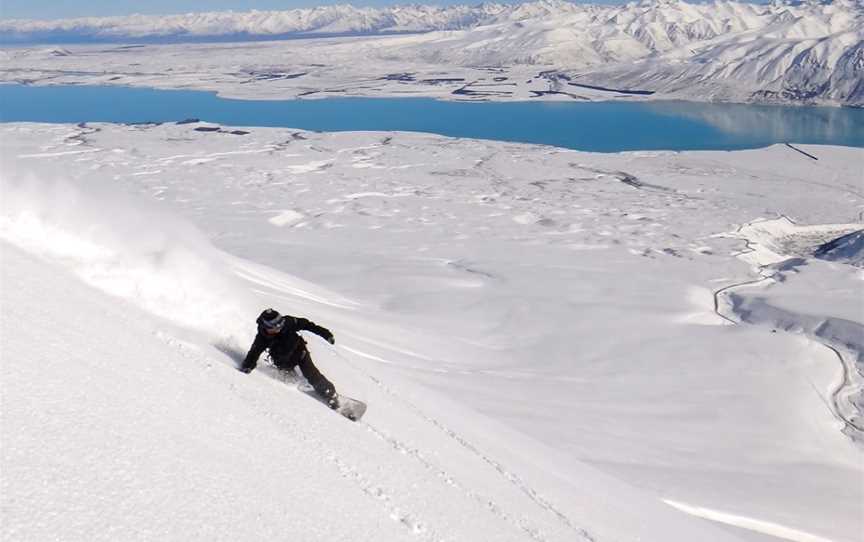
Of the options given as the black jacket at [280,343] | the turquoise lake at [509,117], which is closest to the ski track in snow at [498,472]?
the black jacket at [280,343]

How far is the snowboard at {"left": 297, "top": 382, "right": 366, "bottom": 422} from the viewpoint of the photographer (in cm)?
552

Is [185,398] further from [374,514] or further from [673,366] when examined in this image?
[673,366]

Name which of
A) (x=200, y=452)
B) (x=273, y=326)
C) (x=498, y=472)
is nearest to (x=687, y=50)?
(x=498, y=472)

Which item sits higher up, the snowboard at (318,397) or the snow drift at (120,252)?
the snow drift at (120,252)

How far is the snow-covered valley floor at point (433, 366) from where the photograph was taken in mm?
3506

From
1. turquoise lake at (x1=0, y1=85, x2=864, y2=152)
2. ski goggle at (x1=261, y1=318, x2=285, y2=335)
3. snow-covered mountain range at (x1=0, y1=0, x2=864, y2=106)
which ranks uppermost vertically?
ski goggle at (x1=261, y1=318, x2=285, y2=335)

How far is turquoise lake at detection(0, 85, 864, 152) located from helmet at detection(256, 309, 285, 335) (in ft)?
140

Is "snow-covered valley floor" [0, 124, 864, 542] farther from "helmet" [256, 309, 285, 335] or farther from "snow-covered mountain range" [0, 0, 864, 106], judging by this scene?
"snow-covered mountain range" [0, 0, 864, 106]

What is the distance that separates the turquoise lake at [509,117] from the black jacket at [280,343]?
139 ft

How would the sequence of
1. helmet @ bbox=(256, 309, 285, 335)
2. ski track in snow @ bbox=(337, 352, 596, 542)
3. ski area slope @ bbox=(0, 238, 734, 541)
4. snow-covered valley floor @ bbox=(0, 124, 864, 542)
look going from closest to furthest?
ski area slope @ bbox=(0, 238, 734, 541) < snow-covered valley floor @ bbox=(0, 124, 864, 542) < ski track in snow @ bbox=(337, 352, 596, 542) < helmet @ bbox=(256, 309, 285, 335)

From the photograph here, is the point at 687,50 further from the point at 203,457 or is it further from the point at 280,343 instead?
the point at 203,457

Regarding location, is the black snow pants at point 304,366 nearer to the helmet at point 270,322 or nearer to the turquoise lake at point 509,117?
the helmet at point 270,322

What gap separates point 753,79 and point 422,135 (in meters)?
49.1

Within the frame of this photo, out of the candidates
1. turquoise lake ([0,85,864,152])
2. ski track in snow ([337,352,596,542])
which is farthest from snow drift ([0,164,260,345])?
A: turquoise lake ([0,85,864,152])
